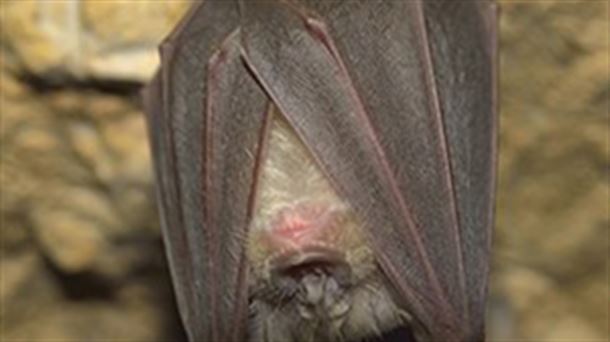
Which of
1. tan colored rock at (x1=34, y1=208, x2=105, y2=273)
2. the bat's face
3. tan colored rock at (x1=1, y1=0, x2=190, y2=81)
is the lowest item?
tan colored rock at (x1=34, y1=208, x2=105, y2=273)

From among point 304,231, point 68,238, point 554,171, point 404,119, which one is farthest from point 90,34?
point 554,171

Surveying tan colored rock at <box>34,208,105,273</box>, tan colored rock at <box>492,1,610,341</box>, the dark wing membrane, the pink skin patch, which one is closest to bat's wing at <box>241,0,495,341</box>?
the dark wing membrane

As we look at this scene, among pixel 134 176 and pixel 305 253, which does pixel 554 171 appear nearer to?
pixel 305 253

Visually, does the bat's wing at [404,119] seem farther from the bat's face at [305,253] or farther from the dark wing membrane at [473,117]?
the bat's face at [305,253]

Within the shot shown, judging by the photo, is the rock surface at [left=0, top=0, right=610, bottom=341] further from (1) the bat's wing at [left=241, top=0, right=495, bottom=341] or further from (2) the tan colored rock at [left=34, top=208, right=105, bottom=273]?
(1) the bat's wing at [left=241, top=0, right=495, bottom=341]

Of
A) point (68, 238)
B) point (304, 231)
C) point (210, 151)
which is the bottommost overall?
point (68, 238)
